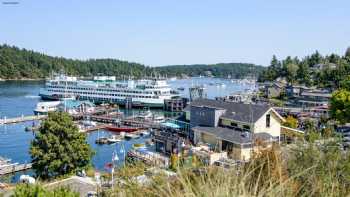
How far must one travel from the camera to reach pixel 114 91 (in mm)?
46625

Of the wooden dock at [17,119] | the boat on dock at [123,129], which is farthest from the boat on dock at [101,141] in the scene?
the wooden dock at [17,119]

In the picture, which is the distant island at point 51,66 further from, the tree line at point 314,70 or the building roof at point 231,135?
the building roof at point 231,135

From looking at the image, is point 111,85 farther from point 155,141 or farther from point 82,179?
point 82,179

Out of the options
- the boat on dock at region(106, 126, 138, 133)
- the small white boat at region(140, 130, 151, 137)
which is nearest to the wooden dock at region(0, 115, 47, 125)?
the boat on dock at region(106, 126, 138, 133)

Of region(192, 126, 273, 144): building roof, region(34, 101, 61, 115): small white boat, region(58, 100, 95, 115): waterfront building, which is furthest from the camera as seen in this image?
region(34, 101, 61, 115): small white boat

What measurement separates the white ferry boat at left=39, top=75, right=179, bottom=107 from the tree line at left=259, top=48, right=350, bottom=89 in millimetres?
A: 16242

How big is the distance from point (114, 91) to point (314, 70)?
85.9ft

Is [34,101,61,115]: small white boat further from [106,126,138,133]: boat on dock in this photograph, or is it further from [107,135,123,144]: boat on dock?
[107,135,123,144]: boat on dock

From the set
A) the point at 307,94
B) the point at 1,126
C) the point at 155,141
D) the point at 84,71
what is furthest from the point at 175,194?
the point at 84,71

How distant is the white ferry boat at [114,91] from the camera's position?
44.4m

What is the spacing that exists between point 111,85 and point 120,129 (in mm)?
19981

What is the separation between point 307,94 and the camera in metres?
39.7

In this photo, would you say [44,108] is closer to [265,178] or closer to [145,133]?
[145,133]

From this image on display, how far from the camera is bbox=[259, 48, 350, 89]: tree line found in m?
41.5
